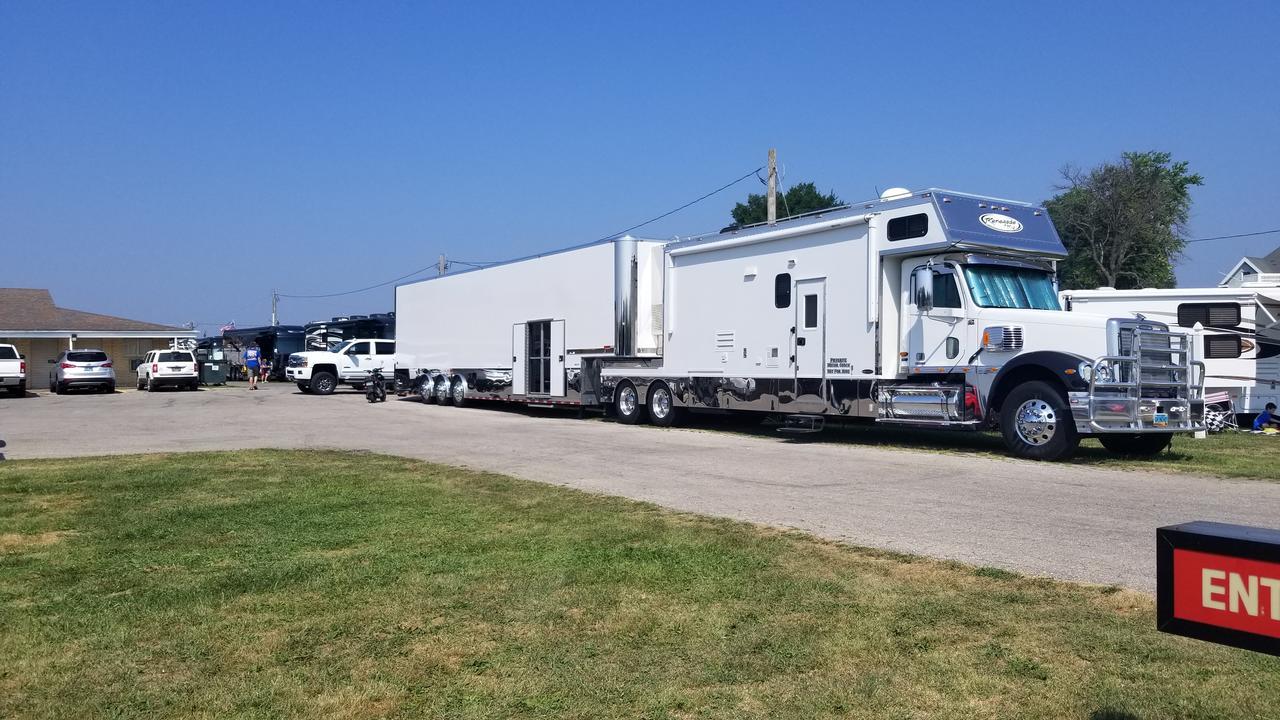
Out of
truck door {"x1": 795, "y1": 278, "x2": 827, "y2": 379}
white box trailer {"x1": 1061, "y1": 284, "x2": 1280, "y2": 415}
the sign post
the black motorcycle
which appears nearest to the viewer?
the sign post

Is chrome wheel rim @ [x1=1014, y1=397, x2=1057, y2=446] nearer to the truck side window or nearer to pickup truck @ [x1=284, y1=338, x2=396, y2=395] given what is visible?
the truck side window

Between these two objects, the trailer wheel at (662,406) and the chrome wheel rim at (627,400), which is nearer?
the trailer wheel at (662,406)

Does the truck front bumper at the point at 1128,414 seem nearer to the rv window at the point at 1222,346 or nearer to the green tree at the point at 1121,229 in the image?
the rv window at the point at 1222,346

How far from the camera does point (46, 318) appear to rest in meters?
48.4

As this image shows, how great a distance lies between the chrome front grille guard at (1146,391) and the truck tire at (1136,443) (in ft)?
1.75

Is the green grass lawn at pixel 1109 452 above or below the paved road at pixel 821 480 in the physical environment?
above

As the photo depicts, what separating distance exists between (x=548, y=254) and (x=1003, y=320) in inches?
456

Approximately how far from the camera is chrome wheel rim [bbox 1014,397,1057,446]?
13242 millimetres

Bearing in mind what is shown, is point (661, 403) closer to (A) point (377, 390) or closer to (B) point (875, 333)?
(B) point (875, 333)

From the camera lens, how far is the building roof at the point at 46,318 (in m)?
46.6

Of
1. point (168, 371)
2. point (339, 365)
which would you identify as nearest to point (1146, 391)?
point (339, 365)

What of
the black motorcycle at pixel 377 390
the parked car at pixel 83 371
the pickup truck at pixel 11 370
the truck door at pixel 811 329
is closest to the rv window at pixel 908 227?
the truck door at pixel 811 329

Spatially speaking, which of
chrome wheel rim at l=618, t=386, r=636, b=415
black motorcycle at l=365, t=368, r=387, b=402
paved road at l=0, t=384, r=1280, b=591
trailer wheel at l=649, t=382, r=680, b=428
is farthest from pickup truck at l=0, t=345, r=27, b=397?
trailer wheel at l=649, t=382, r=680, b=428

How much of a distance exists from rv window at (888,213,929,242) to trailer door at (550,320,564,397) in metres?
9.17
